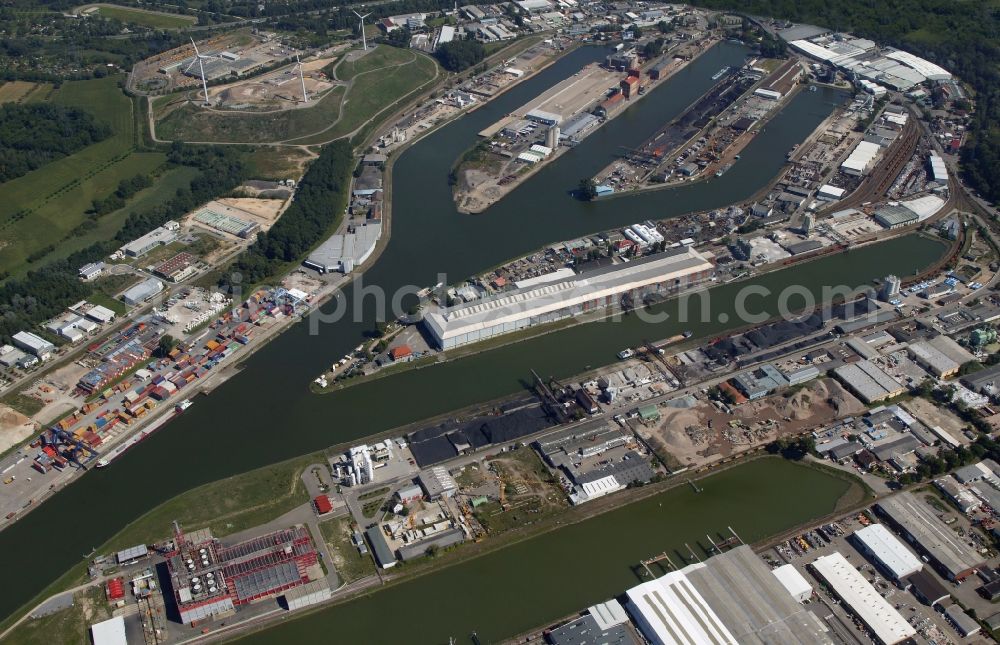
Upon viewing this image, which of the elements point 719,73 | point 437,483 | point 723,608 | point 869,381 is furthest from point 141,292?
point 719,73

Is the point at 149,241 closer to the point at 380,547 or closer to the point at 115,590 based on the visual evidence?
the point at 115,590

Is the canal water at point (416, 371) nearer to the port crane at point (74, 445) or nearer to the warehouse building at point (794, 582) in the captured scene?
the port crane at point (74, 445)

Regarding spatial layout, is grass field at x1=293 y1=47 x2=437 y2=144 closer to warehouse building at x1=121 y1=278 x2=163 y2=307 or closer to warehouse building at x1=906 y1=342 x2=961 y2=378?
warehouse building at x1=121 y1=278 x2=163 y2=307

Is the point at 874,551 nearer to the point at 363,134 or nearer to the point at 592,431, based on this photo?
the point at 592,431

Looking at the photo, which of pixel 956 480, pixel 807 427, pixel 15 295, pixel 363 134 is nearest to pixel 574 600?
pixel 807 427

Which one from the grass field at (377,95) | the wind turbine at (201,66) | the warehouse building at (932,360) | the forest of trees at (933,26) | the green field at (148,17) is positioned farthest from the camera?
the green field at (148,17)

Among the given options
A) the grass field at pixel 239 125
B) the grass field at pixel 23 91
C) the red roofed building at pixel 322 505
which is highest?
the grass field at pixel 23 91

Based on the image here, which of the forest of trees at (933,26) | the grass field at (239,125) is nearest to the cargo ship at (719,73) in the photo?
the forest of trees at (933,26)
